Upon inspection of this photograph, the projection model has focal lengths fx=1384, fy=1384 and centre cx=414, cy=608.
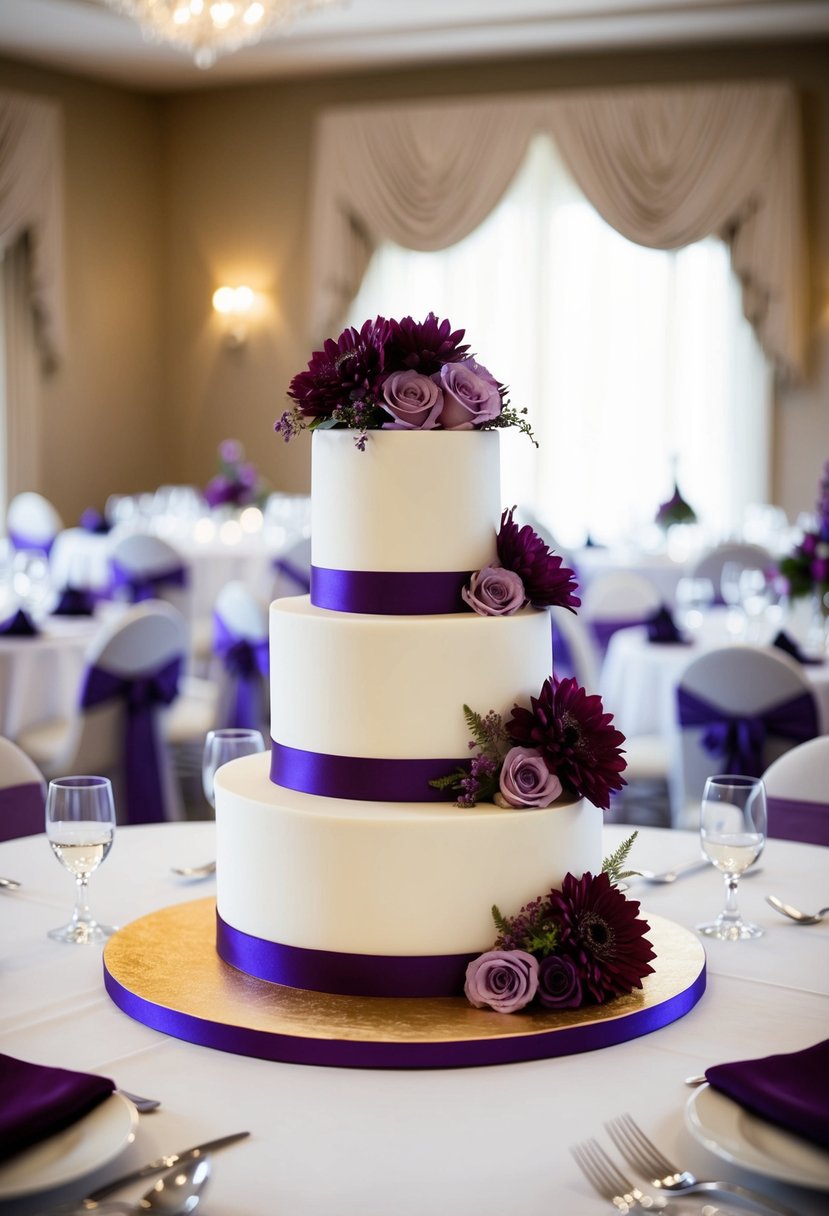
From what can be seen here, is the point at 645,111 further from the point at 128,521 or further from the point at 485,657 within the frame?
the point at 485,657

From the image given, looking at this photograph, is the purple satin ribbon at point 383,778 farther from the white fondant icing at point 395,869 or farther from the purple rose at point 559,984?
the purple rose at point 559,984

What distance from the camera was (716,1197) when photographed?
120 cm

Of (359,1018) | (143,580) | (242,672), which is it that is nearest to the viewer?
(359,1018)

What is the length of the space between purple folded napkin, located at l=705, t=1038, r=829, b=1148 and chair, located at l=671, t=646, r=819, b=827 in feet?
7.87

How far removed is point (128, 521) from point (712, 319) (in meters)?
4.54

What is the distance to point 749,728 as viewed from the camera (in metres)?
3.79

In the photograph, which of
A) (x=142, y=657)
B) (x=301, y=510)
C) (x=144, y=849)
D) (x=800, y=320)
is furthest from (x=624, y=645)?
(x=800, y=320)

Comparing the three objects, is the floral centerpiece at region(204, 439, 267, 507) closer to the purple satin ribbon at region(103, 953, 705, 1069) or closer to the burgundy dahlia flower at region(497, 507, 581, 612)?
the burgundy dahlia flower at region(497, 507, 581, 612)

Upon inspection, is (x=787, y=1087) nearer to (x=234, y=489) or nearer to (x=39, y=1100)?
(x=39, y=1100)

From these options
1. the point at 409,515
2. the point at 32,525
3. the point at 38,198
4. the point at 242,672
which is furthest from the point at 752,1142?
the point at 38,198

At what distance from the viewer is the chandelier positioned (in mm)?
7160

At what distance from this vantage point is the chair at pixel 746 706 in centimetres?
370

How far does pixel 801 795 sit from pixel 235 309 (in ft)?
31.8

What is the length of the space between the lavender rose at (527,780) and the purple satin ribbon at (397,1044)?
26 centimetres
